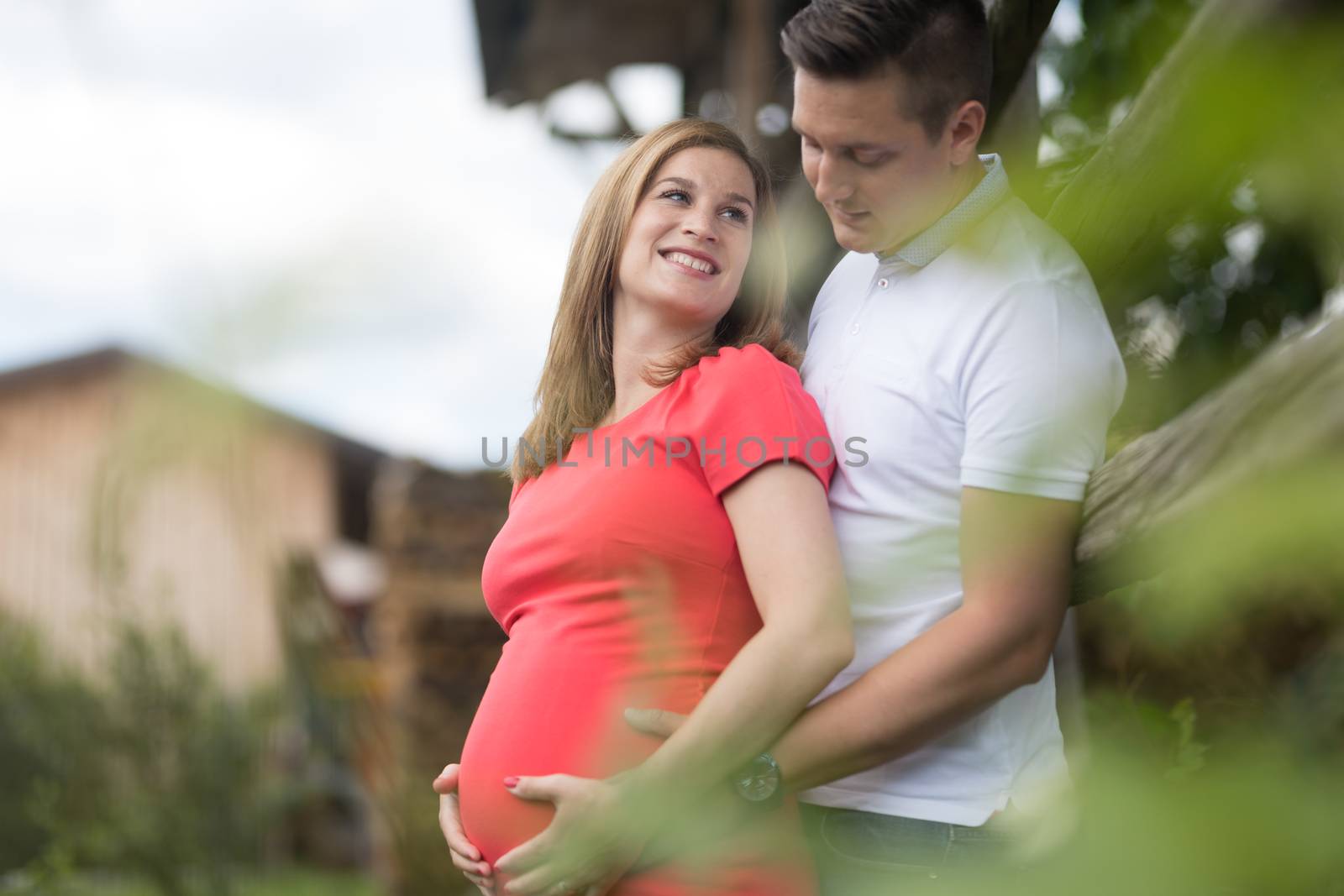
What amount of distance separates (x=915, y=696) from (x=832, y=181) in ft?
2.13

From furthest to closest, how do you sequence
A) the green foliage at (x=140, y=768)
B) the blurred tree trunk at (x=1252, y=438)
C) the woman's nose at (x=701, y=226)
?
the green foliage at (x=140, y=768) < the woman's nose at (x=701, y=226) < the blurred tree trunk at (x=1252, y=438)

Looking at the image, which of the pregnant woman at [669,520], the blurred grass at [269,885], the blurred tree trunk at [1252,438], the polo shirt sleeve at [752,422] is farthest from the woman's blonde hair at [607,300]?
the blurred grass at [269,885]

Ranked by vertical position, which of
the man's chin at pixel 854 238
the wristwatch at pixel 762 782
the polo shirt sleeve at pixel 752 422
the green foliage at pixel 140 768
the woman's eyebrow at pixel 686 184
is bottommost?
the green foliage at pixel 140 768

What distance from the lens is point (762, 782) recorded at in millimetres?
1336

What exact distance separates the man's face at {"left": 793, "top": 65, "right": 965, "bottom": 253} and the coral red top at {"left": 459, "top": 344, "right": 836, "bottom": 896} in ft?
0.74

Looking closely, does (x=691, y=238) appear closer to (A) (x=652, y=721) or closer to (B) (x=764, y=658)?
(B) (x=764, y=658)

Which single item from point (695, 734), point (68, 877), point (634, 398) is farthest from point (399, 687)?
point (695, 734)

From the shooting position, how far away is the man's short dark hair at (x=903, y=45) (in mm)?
1463

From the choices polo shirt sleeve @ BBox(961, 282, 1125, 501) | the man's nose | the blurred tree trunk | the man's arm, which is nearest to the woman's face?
the man's nose

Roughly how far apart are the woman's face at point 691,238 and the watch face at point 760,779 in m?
0.69

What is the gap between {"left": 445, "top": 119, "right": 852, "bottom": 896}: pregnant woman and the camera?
136 centimetres

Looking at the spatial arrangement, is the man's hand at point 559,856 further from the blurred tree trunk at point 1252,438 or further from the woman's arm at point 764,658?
the blurred tree trunk at point 1252,438

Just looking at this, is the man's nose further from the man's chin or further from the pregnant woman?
the pregnant woman

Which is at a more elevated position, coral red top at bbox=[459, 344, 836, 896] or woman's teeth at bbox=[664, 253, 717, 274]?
woman's teeth at bbox=[664, 253, 717, 274]
